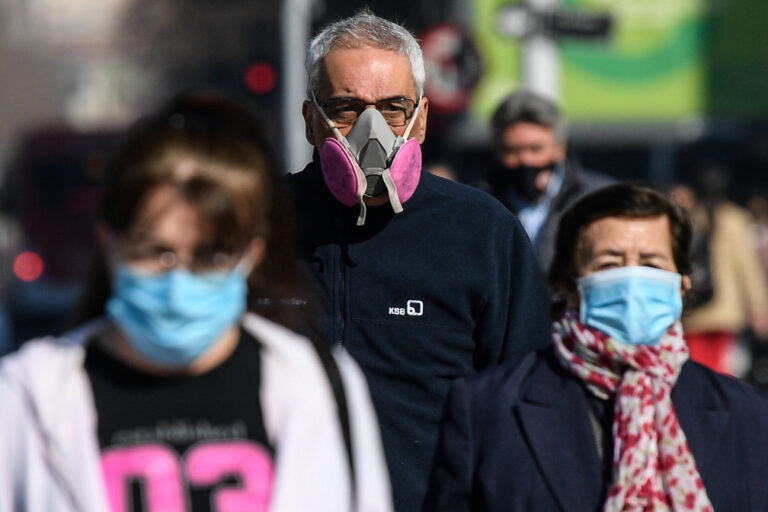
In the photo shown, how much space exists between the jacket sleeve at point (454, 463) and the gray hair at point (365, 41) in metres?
1.07

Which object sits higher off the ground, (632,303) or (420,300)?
(632,303)

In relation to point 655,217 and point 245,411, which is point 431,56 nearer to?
point 655,217

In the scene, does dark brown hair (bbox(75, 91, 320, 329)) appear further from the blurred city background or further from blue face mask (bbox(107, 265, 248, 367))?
the blurred city background

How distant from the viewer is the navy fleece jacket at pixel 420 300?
153 inches

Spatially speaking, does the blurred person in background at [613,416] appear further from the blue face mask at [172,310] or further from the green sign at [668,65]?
the green sign at [668,65]

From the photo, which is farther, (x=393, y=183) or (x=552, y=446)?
(x=393, y=183)

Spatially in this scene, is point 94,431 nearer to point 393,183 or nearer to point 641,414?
point 641,414

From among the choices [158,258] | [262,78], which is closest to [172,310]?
[158,258]

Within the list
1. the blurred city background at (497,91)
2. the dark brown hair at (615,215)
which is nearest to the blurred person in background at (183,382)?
the dark brown hair at (615,215)

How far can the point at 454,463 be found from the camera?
3295 mm

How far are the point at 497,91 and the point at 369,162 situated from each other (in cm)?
1326

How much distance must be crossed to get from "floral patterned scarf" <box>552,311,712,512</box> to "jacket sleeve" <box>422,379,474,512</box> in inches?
10.5

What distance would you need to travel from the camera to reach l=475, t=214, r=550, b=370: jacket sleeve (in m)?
3.96

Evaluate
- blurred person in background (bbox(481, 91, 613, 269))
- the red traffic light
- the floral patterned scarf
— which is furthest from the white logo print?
the red traffic light
